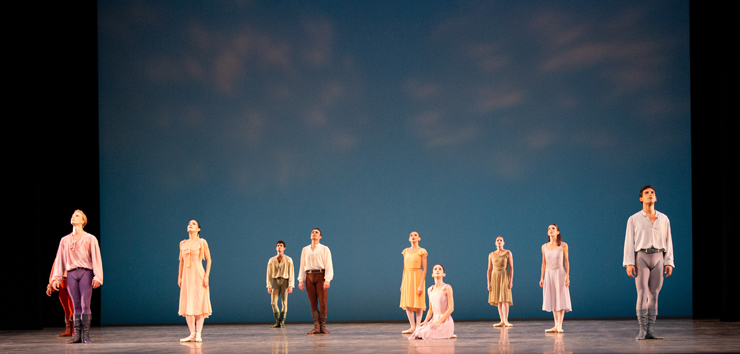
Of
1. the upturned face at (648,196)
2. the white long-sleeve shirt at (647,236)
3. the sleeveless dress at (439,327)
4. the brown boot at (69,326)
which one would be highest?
the upturned face at (648,196)

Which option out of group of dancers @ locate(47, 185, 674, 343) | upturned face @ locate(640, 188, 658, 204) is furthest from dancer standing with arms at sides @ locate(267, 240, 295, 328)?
upturned face @ locate(640, 188, 658, 204)

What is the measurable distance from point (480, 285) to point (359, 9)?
4995mm

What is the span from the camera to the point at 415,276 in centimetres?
890

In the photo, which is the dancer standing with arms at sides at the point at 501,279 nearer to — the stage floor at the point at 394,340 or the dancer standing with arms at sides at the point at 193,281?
the stage floor at the point at 394,340

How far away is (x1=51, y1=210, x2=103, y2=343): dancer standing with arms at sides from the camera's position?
777 cm

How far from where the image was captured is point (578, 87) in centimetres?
1136

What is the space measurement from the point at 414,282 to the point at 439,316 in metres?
1.05

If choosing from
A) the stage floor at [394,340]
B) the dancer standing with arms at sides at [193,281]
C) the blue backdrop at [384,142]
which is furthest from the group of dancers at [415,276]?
the blue backdrop at [384,142]

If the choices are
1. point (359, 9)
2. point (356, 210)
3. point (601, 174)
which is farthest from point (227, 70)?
point (601, 174)

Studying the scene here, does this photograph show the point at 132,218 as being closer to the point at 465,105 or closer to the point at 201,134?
the point at 201,134

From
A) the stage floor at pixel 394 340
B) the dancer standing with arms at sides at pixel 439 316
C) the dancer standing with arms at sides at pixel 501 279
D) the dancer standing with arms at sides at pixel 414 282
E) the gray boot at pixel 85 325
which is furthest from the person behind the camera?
the dancer standing with arms at sides at pixel 501 279

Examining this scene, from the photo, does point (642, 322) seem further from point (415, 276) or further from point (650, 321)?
point (415, 276)

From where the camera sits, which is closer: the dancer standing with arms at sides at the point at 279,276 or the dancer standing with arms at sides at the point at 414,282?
the dancer standing with arms at sides at the point at 414,282

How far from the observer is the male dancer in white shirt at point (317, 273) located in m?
8.81
